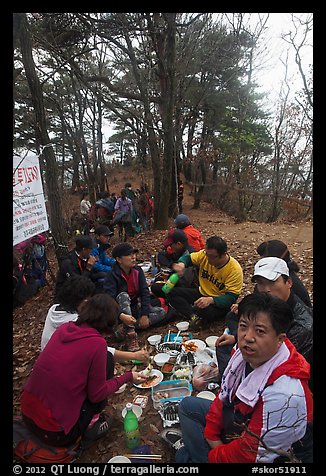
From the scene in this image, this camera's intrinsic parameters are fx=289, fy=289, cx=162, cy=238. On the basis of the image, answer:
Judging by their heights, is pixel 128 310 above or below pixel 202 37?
below

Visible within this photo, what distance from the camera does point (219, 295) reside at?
3.81 metres

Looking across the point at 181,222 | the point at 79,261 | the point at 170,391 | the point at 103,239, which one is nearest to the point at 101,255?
the point at 103,239

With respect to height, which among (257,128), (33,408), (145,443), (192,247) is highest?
(257,128)

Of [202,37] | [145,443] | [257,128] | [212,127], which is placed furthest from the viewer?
[212,127]

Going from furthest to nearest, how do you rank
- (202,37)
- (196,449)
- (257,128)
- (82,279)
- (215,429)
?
1. (257,128)
2. (202,37)
3. (82,279)
4. (196,449)
5. (215,429)

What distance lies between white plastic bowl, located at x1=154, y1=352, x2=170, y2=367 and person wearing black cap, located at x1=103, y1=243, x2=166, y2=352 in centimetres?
44

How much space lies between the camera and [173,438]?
2320 millimetres

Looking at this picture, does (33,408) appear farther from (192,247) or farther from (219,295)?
(192,247)

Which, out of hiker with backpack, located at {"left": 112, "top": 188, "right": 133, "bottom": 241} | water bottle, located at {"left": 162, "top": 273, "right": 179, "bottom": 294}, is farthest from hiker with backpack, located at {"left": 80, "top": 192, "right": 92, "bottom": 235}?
water bottle, located at {"left": 162, "top": 273, "right": 179, "bottom": 294}

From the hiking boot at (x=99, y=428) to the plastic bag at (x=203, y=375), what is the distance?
855 mm

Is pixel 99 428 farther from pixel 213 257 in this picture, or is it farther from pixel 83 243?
pixel 83 243

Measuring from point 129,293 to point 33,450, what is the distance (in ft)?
7.02

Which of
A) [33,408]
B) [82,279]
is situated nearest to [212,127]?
[82,279]
